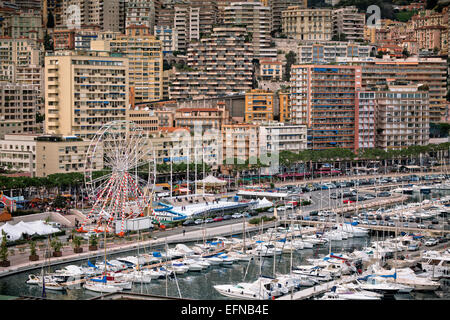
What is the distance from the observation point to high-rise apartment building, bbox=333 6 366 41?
74.4 m

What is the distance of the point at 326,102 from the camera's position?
52.5 meters

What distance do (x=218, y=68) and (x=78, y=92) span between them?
2447 centimetres

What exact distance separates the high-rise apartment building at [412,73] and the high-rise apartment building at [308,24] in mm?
11749

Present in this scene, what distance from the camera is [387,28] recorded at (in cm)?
8181

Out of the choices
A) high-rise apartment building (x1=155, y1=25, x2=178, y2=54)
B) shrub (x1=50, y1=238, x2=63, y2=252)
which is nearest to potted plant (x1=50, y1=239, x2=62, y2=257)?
shrub (x1=50, y1=238, x2=63, y2=252)

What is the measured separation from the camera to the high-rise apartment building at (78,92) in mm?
40656

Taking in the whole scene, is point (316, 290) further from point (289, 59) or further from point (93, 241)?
point (289, 59)

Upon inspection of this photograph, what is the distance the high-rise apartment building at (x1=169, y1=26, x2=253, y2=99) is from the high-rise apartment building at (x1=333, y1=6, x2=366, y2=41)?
45.7ft

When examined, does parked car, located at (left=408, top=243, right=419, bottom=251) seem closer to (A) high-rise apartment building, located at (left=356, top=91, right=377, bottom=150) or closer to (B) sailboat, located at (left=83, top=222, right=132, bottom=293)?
(B) sailboat, located at (left=83, top=222, right=132, bottom=293)

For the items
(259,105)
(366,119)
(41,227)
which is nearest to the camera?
(41,227)

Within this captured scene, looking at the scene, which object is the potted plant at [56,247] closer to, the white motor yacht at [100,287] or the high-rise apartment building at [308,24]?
the white motor yacht at [100,287]

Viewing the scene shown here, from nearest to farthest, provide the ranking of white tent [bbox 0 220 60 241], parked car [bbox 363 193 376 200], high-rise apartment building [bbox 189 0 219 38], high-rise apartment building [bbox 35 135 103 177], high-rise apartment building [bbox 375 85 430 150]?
white tent [bbox 0 220 60 241], high-rise apartment building [bbox 35 135 103 177], parked car [bbox 363 193 376 200], high-rise apartment building [bbox 375 85 430 150], high-rise apartment building [bbox 189 0 219 38]

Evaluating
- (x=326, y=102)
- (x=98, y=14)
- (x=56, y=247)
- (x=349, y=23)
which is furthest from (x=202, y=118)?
(x=98, y=14)

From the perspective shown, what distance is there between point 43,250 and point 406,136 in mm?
35090
